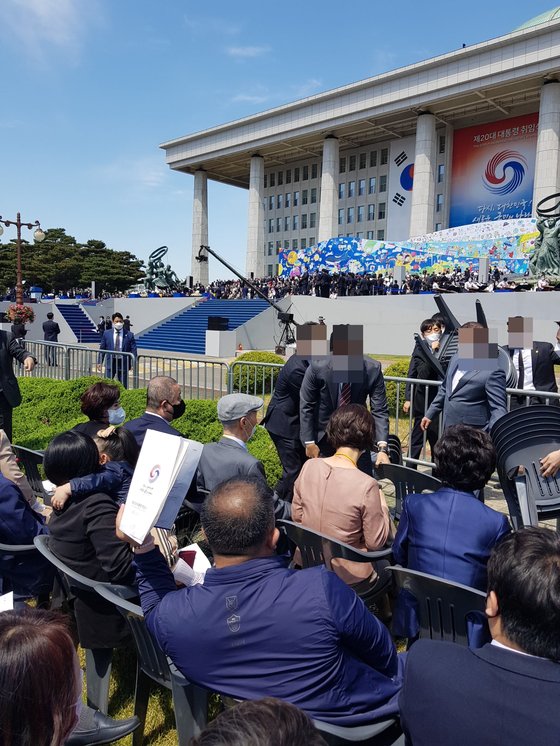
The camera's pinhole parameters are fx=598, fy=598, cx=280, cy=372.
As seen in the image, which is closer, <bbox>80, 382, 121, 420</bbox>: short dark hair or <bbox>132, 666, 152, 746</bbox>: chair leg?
<bbox>132, 666, 152, 746</bbox>: chair leg

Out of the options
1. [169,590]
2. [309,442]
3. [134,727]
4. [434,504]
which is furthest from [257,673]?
[309,442]

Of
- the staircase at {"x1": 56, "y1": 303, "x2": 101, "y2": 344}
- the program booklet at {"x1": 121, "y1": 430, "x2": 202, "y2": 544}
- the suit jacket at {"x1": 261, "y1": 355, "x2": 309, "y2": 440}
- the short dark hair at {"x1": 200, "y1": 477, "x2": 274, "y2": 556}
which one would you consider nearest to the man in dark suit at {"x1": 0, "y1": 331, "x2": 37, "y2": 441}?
the suit jacket at {"x1": 261, "y1": 355, "x2": 309, "y2": 440}

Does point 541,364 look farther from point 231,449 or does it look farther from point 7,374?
point 7,374

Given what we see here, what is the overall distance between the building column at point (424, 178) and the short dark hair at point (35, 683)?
146ft

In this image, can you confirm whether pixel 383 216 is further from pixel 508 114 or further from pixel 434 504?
pixel 434 504

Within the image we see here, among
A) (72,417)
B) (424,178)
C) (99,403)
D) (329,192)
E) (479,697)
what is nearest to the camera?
(479,697)

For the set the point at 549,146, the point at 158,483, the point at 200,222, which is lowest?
the point at 158,483

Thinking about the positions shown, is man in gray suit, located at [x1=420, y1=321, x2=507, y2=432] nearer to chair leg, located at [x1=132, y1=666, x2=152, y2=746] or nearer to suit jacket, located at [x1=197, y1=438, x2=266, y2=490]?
suit jacket, located at [x1=197, y1=438, x2=266, y2=490]

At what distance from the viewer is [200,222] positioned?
59125 millimetres

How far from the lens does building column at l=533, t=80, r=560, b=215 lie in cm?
3775

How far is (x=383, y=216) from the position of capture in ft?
187

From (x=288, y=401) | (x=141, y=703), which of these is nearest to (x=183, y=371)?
(x=288, y=401)

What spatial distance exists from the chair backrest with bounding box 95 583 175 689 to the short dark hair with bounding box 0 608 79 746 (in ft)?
3.31

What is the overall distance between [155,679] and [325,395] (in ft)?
8.57
